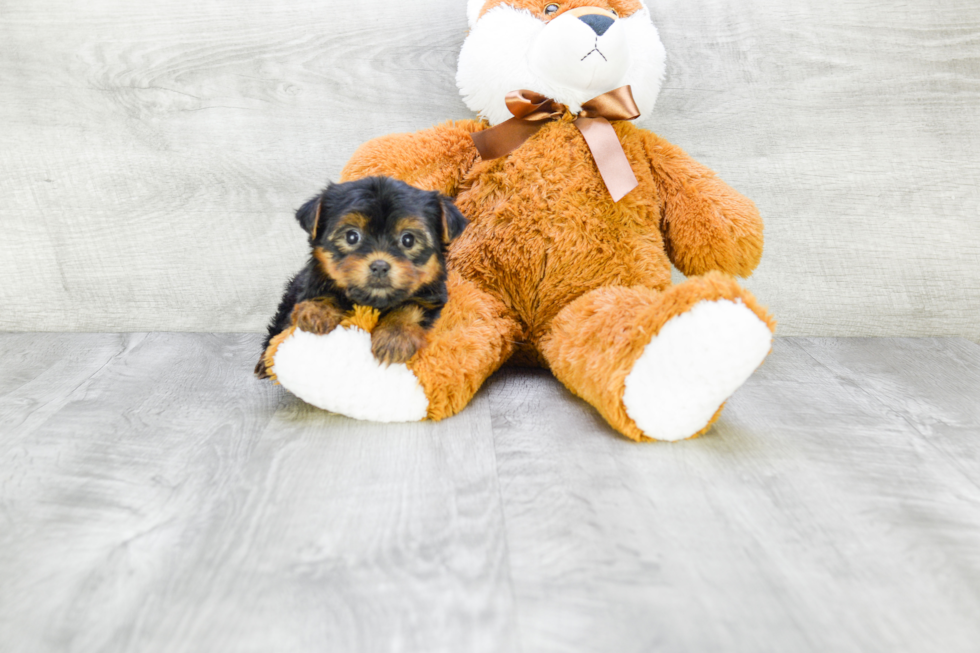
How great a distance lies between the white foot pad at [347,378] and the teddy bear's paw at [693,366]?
16.7 inches

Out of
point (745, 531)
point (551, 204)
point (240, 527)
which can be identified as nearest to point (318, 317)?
point (240, 527)

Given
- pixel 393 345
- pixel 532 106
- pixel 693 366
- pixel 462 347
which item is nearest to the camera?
pixel 693 366

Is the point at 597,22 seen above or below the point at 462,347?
above

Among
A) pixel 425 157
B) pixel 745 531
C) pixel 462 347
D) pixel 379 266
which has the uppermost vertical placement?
pixel 425 157

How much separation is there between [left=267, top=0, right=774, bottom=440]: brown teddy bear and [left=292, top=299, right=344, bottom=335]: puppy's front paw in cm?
7

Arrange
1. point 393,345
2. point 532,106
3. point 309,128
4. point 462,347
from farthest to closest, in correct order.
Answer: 1. point 309,128
2. point 532,106
3. point 462,347
4. point 393,345

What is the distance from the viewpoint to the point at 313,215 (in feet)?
4.39

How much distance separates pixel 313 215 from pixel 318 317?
19 cm

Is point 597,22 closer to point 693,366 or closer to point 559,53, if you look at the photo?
point 559,53

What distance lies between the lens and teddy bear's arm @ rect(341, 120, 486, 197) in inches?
63.7

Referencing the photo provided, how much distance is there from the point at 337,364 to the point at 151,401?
51 cm

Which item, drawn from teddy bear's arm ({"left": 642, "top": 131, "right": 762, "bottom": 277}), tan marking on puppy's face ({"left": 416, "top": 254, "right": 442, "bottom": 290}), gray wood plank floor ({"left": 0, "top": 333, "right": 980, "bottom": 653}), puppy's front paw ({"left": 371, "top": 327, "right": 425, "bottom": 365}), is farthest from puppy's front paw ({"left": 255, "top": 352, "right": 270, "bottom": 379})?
teddy bear's arm ({"left": 642, "top": 131, "right": 762, "bottom": 277})

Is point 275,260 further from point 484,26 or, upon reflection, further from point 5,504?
point 5,504

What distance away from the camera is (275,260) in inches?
82.4
